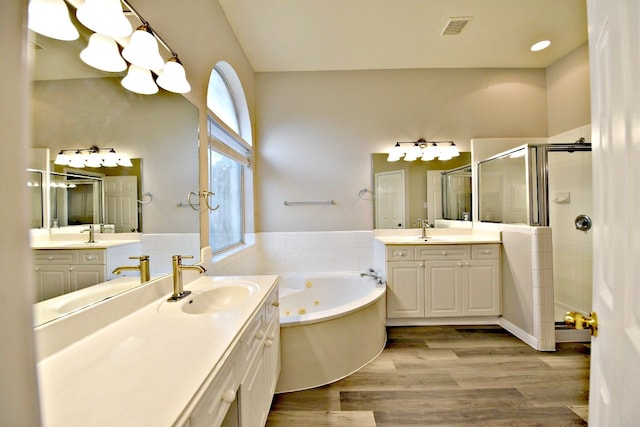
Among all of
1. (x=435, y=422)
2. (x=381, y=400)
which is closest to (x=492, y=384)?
(x=435, y=422)

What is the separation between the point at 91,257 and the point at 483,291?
308 cm

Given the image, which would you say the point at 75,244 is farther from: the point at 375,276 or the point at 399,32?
the point at 399,32

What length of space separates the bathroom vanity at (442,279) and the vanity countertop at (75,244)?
7.24 feet

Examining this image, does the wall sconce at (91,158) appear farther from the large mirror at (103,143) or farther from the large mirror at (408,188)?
the large mirror at (408,188)

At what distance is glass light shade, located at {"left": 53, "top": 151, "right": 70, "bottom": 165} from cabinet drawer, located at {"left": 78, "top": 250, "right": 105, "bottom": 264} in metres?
0.30

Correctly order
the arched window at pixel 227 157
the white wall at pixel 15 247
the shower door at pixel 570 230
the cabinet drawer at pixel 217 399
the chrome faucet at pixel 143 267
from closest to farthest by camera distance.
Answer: the white wall at pixel 15 247, the cabinet drawer at pixel 217 399, the chrome faucet at pixel 143 267, the arched window at pixel 227 157, the shower door at pixel 570 230

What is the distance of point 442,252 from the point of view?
2.66 m

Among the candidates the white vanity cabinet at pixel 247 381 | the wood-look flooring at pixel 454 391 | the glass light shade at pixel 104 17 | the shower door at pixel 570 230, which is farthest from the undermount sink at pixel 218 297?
the shower door at pixel 570 230

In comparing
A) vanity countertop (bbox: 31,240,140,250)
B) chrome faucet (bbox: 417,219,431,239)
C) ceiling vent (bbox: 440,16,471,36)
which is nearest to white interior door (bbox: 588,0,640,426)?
vanity countertop (bbox: 31,240,140,250)

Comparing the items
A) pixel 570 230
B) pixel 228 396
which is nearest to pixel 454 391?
pixel 228 396

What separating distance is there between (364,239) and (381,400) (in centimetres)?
170

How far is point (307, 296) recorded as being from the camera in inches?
110

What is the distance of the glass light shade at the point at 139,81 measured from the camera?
Result: 1.15 meters

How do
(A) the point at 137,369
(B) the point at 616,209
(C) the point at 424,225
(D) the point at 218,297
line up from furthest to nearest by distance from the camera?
(C) the point at 424,225
(D) the point at 218,297
(A) the point at 137,369
(B) the point at 616,209
